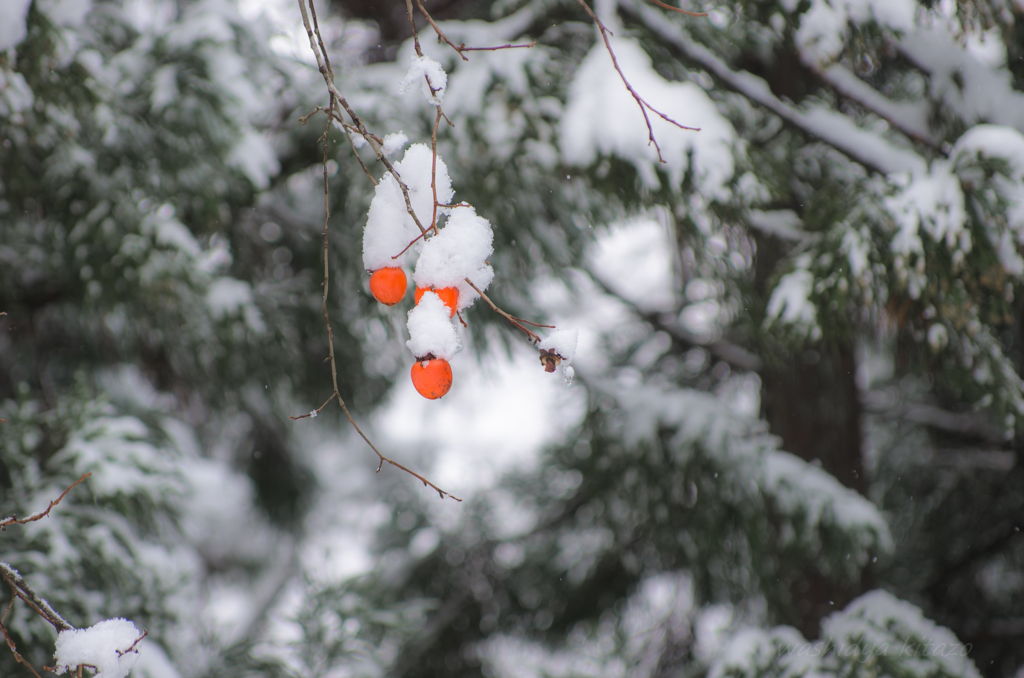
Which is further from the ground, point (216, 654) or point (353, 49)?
point (353, 49)

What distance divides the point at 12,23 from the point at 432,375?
1.34 meters

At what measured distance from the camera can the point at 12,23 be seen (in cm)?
134

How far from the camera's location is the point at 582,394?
241 centimetres

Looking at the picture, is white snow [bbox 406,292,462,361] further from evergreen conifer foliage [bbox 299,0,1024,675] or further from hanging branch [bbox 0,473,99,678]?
evergreen conifer foliage [bbox 299,0,1024,675]

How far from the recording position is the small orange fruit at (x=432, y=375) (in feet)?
2.21

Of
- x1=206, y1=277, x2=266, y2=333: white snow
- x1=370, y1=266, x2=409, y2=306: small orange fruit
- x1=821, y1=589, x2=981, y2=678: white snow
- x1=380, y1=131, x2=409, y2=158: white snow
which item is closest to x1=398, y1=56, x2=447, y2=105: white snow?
x1=380, y1=131, x2=409, y2=158: white snow

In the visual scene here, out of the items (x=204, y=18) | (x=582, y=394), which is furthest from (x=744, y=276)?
(x=204, y=18)

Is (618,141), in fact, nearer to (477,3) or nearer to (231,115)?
(231,115)

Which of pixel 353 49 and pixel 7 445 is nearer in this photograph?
pixel 7 445

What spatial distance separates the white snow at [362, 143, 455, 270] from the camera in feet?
2.54

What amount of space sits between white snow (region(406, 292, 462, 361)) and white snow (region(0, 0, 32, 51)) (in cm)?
127

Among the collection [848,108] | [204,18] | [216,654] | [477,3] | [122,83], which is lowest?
[216,654]

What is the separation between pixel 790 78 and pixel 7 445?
2540 millimetres

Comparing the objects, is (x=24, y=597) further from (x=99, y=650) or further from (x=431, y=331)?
(x=431, y=331)
